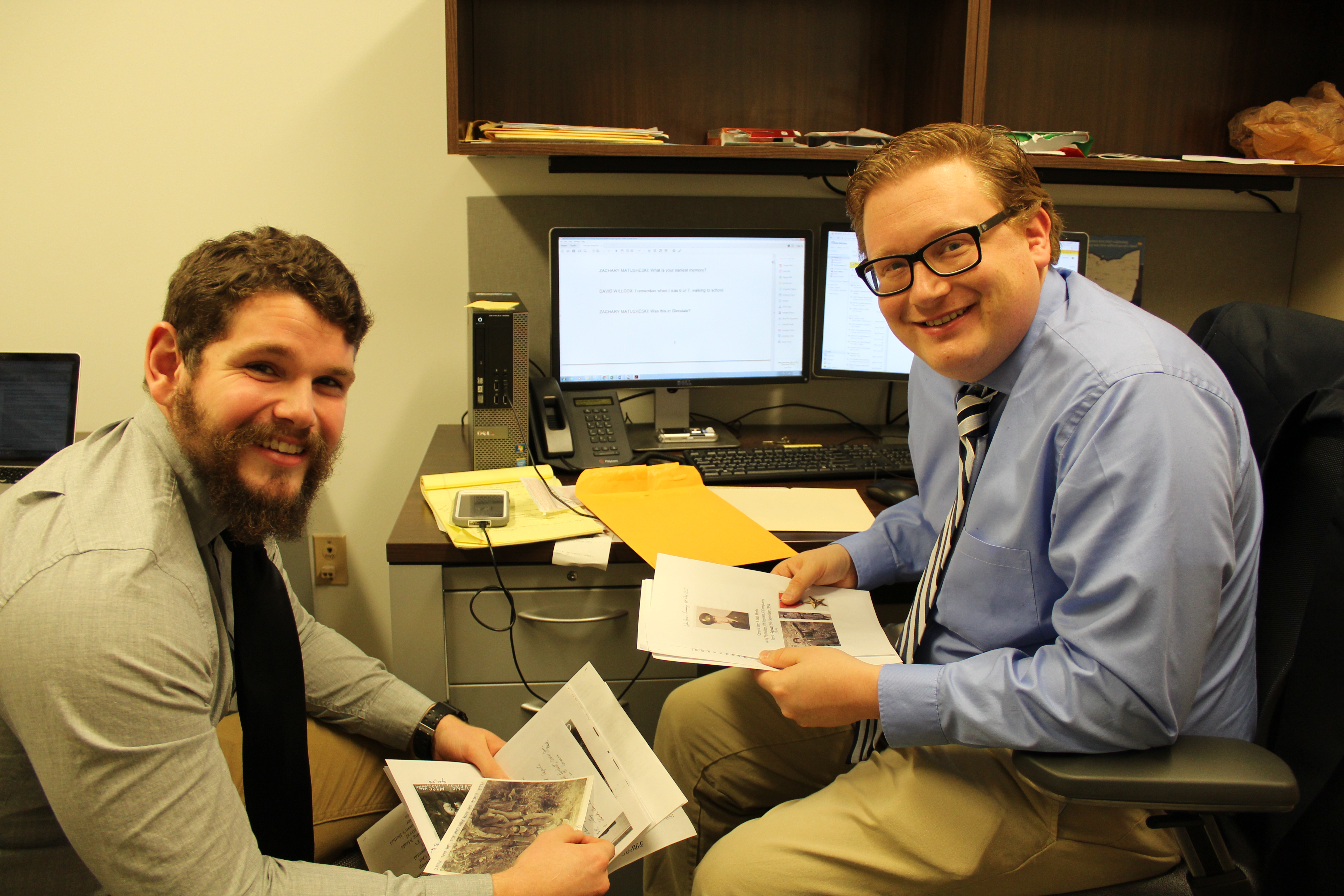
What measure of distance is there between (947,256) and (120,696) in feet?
3.00

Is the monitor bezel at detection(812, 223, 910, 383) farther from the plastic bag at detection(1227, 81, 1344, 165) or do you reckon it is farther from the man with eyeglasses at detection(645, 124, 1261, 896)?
the plastic bag at detection(1227, 81, 1344, 165)

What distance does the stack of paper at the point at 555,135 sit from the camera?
1.51 meters

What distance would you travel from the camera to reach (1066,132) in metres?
1.81

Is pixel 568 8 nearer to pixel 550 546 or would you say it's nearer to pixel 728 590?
pixel 550 546

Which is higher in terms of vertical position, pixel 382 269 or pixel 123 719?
pixel 382 269

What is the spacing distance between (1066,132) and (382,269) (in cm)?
148

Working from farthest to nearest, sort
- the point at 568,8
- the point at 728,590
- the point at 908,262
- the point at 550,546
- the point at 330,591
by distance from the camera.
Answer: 1. the point at 330,591
2. the point at 568,8
3. the point at 550,546
4. the point at 728,590
5. the point at 908,262

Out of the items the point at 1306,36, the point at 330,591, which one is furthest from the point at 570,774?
the point at 1306,36

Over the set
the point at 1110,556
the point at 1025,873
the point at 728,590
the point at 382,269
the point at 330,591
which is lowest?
the point at 330,591

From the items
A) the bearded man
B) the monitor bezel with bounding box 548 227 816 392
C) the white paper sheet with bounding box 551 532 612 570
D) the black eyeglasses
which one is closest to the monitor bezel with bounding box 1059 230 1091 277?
the monitor bezel with bounding box 548 227 816 392

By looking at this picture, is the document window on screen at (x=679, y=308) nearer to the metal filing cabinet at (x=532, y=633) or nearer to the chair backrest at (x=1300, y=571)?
the metal filing cabinet at (x=532, y=633)

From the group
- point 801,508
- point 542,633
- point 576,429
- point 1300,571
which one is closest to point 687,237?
→ point 576,429

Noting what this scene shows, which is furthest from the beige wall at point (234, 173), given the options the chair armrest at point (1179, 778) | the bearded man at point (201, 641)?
the chair armrest at point (1179, 778)

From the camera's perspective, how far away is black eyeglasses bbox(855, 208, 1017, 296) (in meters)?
0.96
